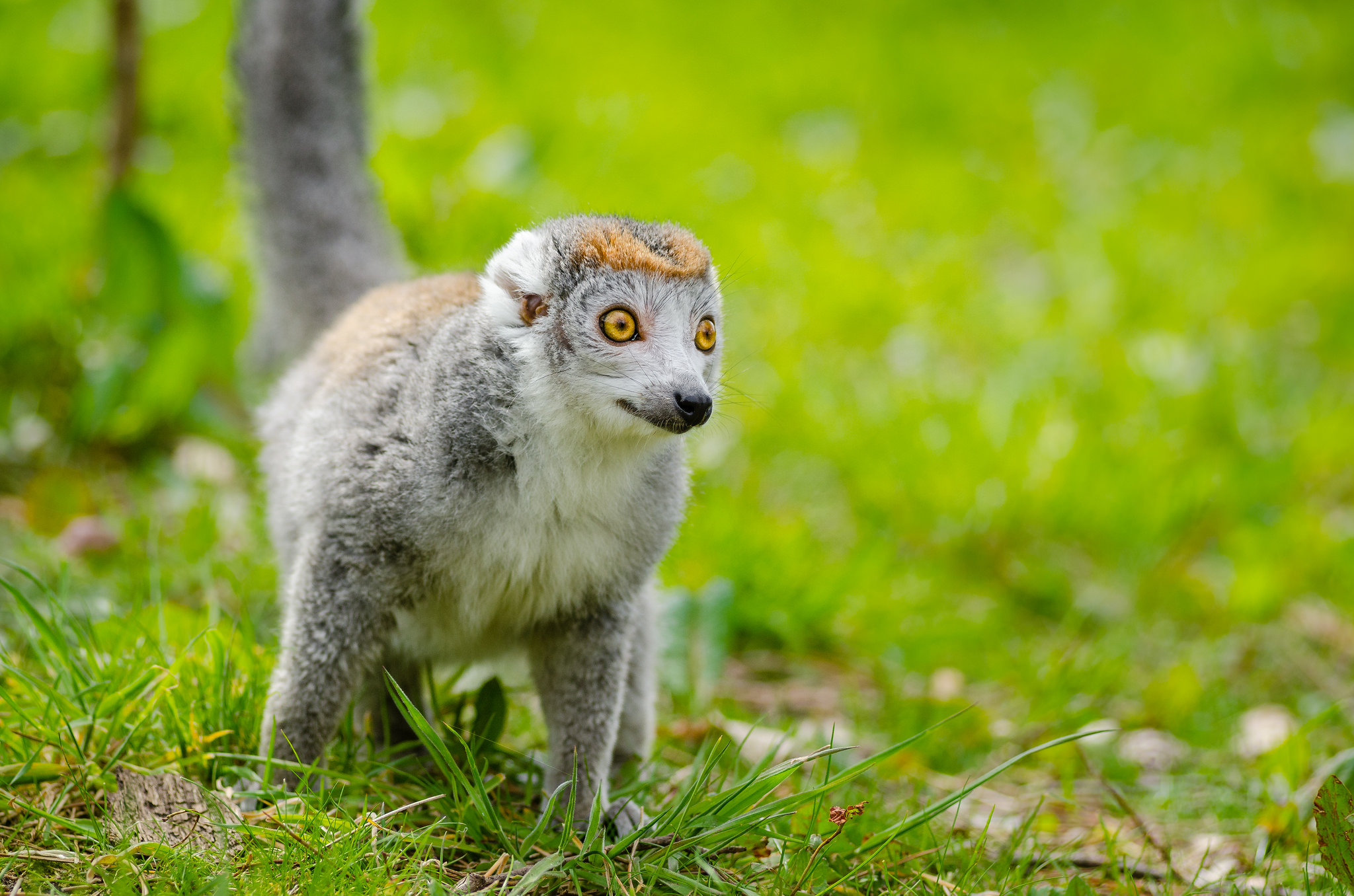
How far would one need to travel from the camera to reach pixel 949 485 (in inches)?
225

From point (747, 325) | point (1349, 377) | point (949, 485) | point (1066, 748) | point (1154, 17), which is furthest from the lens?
point (1154, 17)

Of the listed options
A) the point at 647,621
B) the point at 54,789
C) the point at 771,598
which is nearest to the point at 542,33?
the point at 771,598

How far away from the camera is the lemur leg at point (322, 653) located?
2.95 metres

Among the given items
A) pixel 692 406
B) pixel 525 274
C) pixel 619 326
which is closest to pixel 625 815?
pixel 692 406

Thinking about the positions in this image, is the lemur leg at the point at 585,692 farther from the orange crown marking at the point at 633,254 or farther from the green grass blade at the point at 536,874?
the orange crown marking at the point at 633,254

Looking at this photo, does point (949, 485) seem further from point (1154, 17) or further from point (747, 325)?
point (1154, 17)

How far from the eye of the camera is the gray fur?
9.60 ft

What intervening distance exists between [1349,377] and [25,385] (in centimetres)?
798

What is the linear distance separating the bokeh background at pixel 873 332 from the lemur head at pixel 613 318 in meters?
0.84

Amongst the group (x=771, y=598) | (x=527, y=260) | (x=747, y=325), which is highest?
(x=527, y=260)

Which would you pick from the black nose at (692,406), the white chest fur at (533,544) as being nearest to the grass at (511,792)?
the white chest fur at (533,544)

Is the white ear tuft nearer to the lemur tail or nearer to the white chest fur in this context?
the white chest fur

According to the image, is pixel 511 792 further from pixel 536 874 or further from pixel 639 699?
pixel 536 874

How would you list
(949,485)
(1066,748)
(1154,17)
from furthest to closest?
(1154,17), (949,485), (1066,748)
